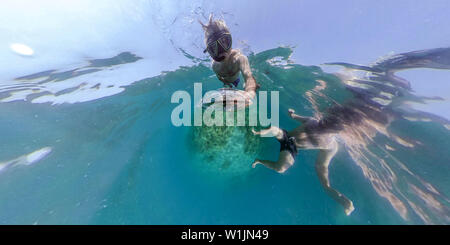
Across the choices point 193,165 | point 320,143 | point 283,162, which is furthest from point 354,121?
point 193,165

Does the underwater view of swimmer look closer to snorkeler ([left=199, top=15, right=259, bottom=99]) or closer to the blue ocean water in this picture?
the blue ocean water

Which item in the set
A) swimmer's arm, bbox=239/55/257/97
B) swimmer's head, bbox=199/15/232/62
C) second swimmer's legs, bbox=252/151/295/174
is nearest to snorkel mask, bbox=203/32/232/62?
swimmer's head, bbox=199/15/232/62

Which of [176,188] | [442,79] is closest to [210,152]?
[176,188]

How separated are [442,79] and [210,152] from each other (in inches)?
302

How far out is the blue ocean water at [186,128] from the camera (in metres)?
5.93

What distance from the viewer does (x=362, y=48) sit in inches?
239

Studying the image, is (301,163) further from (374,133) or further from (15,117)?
(15,117)

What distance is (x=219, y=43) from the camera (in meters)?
4.46

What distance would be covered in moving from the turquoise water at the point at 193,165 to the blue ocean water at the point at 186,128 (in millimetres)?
61

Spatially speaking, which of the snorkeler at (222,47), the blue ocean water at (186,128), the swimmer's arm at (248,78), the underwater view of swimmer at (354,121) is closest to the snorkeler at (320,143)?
the underwater view of swimmer at (354,121)

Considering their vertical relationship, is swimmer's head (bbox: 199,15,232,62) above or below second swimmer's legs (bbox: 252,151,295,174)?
above

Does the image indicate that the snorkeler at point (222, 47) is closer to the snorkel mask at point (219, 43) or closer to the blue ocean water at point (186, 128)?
the snorkel mask at point (219, 43)

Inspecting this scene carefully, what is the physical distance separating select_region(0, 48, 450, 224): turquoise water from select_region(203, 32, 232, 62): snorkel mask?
10.6 feet

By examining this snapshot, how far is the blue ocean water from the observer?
19.5ft
